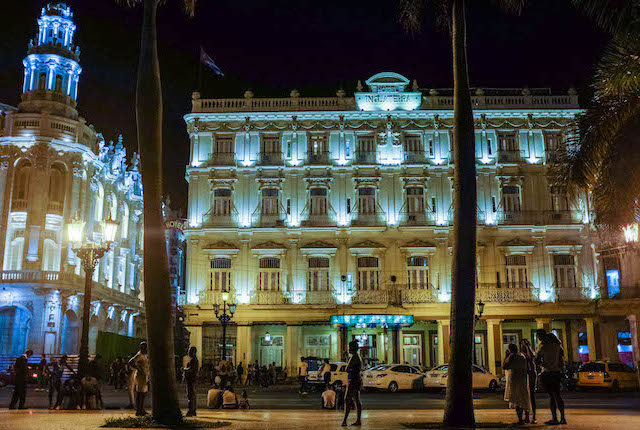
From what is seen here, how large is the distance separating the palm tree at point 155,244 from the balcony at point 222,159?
2509 cm

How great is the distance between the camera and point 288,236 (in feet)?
126

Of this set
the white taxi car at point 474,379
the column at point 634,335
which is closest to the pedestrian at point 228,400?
the white taxi car at point 474,379

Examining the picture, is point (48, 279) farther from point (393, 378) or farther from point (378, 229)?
point (393, 378)

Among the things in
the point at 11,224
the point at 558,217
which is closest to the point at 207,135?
the point at 11,224

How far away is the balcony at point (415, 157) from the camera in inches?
1539

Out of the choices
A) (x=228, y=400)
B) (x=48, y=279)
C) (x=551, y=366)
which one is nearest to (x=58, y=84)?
(x=48, y=279)

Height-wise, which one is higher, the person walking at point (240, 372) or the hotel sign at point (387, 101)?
the hotel sign at point (387, 101)

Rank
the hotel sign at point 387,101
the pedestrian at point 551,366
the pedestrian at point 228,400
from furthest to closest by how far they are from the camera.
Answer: the hotel sign at point 387,101
the pedestrian at point 228,400
the pedestrian at point 551,366

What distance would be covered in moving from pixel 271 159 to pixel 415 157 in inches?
340

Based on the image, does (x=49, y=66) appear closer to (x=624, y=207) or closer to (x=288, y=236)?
(x=288, y=236)

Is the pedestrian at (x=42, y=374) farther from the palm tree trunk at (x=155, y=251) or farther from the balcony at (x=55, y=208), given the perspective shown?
the palm tree trunk at (x=155, y=251)

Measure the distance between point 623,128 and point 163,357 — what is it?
11.4 meters

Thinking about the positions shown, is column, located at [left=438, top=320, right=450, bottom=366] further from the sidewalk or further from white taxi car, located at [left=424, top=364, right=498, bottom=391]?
the sidewalk

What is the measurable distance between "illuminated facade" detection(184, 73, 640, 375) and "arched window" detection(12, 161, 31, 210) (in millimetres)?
10938
